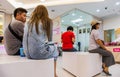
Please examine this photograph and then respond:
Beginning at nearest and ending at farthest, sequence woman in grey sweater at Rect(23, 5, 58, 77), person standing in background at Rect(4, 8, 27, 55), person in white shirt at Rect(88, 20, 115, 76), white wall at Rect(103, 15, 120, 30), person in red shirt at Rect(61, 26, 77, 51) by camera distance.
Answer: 1. woman in grey sweater at Rect(23, 5, 58, 77)
2. person standing in background at Rect(4, 8, 27, 55)
3. person in white shirt at Rect(88, 20, 115, 76)
4. person in red shirt at Rect(61, 26, 77, 51)
5. white wall at Rect(103, 15, 120, 30)

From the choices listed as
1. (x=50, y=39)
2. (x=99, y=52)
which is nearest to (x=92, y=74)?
(x=99, y=52)

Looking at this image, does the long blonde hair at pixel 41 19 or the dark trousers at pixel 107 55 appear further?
the dark trousers at pixel 107 55

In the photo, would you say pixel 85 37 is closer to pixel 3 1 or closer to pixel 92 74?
pixel 3 1

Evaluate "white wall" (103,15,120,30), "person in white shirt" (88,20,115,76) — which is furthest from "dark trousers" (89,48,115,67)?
"white wall" (103,15,120,30)

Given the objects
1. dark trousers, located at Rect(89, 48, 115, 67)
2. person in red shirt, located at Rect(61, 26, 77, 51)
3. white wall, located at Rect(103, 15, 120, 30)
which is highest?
white wall, located at Rect(103, 15, 120, 30)

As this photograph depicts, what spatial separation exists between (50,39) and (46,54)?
7.4 inches

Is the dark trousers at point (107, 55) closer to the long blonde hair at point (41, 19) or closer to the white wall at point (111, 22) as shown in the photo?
the long blonde hair at point (41, 19)

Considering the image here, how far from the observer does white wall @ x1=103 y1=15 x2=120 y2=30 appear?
1030 centimetres

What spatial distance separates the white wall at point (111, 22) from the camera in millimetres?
10297

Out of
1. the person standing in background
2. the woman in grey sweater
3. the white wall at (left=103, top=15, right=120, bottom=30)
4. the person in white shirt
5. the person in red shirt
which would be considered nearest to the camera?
the woman in grey sweater

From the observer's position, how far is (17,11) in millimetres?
2418

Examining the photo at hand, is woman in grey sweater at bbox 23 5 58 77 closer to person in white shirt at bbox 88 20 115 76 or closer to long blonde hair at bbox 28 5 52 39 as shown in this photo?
long blonde hair at bbox 28 5 52 39

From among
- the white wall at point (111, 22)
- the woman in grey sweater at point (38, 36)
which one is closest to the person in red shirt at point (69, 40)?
the woman in grey sweater at point (38, 36)

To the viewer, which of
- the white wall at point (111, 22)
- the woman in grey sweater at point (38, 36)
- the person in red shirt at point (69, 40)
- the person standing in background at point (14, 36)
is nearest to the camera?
the woman in grey sweater at point (38, 36)
